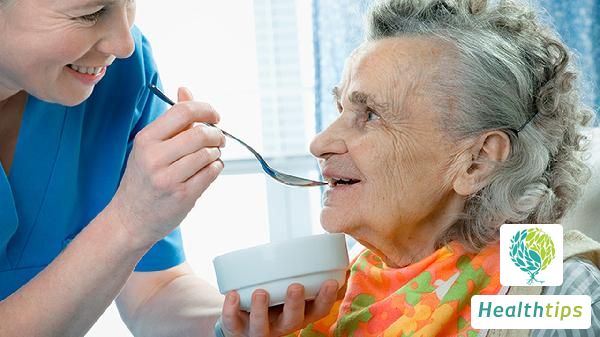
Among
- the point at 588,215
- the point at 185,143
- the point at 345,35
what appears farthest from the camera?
the point at 345,35

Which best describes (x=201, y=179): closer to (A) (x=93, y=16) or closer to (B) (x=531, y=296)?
(A) (x=93, y=16)

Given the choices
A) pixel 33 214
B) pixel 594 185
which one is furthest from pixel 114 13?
pixel 594 185

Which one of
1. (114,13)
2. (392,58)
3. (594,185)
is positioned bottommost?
(594,185)

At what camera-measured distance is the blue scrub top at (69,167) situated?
1.52m

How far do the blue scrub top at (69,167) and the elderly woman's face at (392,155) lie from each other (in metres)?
0.38

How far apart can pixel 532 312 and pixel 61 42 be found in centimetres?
80

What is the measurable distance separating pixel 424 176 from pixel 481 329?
0.90ft

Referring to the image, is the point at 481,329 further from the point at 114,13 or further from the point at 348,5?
the point at 348,5

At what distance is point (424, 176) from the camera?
1.44m

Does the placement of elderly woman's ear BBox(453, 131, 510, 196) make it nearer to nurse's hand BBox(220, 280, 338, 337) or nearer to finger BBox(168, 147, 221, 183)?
nurse's hand BBox(220, 280, 338, 337)

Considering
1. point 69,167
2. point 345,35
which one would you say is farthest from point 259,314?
point 345,35

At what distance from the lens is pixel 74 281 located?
1227mm

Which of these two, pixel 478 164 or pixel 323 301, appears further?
pixel 478 164

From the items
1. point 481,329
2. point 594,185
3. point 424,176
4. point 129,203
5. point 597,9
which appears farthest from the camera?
point 597,9
